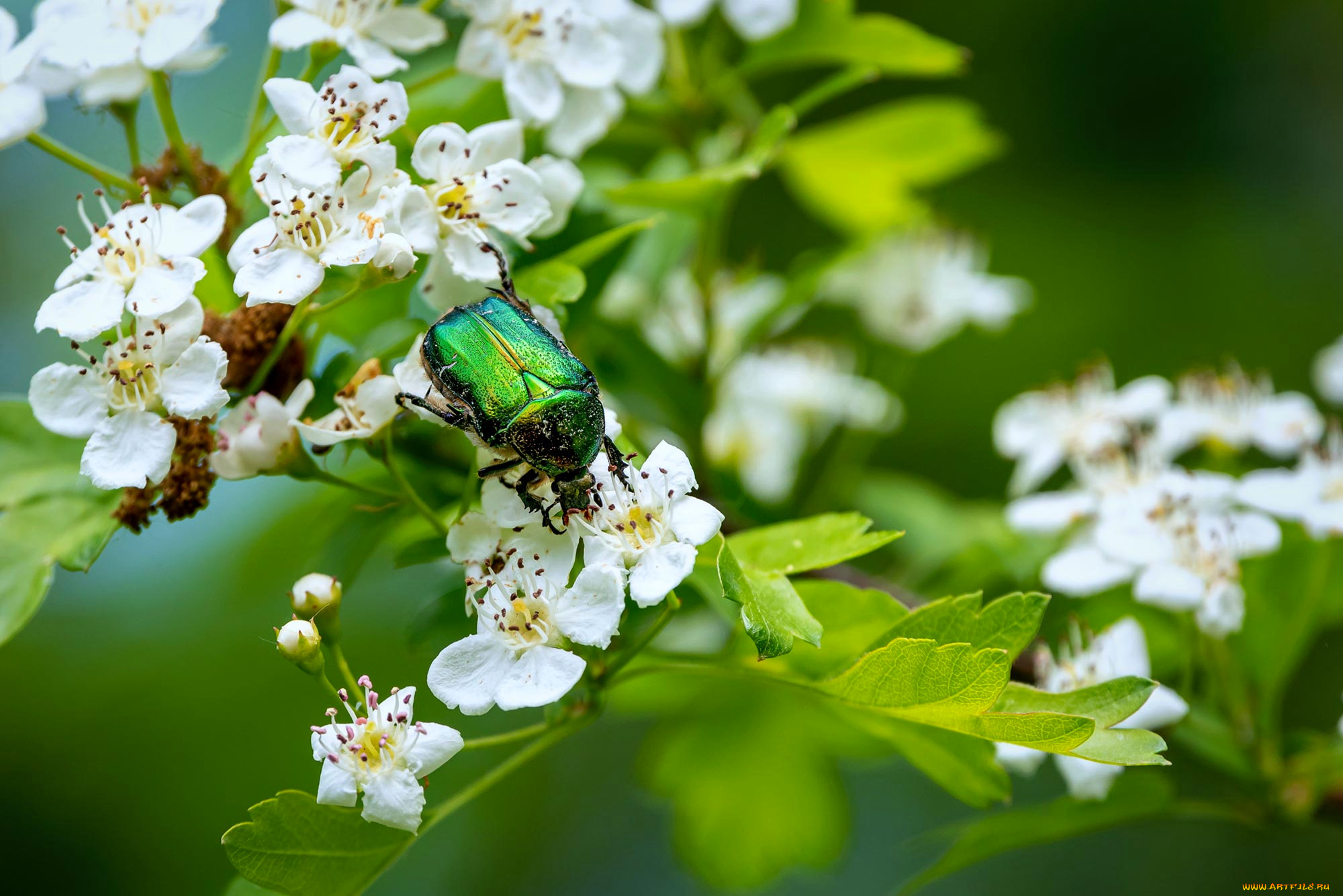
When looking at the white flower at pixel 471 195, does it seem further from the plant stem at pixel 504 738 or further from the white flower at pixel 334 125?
the plant stem at pixel 504 738

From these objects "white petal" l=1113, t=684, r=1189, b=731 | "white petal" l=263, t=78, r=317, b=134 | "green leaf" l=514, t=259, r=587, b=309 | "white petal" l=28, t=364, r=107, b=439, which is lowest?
"white petal" l=1113, t=684, r=1189, b=731

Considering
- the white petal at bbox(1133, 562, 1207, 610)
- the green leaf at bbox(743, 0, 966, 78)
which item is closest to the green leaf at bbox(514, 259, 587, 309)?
the green leaf at bbox(743, 0, 966, 78)

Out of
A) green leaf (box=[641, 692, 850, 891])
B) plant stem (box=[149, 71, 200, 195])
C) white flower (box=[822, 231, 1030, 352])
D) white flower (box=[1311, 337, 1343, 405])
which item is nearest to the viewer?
plant stem (box=[149, 71, 200, 195])

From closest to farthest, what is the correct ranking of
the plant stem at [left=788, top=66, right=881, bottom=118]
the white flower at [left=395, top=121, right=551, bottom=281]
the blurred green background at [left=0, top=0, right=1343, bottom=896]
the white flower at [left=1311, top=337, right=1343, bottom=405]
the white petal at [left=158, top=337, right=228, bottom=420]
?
the white petal at [left=158, top=337, right=228, bottom=420], the white flower at [left=395, top=121, right=551, bottom=281], the plant stem at [left=788, top=66, right=881, bottom=118], the white flower at [left=1311, top=337, right=1343, bottom=405], the blurred green background at [left=0, top=0, right=1343, bottom=896]

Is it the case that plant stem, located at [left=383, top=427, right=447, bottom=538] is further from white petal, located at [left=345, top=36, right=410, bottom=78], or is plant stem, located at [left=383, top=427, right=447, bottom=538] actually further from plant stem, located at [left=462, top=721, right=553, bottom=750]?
white petal, located at [left=345, top=36, right=410, bottom=78]

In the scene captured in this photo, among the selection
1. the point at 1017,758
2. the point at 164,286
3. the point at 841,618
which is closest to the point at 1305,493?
the point at 1017,758

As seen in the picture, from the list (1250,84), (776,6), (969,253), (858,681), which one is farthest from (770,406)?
(1250,84)

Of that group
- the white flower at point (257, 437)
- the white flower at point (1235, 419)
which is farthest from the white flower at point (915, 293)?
the white flower at point (257, 437)
